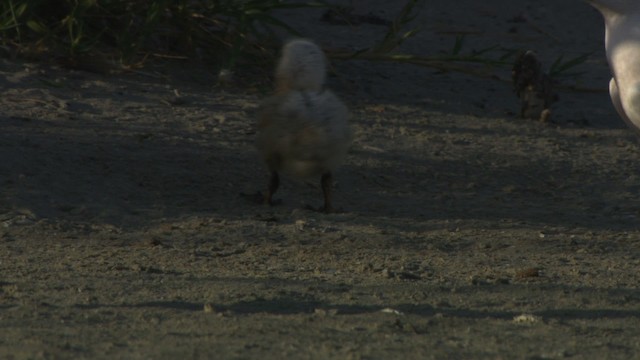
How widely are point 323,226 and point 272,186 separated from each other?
0.38m

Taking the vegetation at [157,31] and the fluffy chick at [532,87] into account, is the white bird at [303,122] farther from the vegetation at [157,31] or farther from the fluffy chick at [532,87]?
the fluffy chick at [532,87]

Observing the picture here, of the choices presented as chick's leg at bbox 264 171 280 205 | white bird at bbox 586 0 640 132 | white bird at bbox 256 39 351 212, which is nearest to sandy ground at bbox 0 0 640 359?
chick's leg at bbox 264 171 280 205

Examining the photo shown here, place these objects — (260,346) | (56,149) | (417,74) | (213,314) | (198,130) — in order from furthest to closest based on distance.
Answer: (417,74)
(198,130)
(56,149)
(213,314)
(260,346)

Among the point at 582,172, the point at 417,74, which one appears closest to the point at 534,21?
the point at 417,74

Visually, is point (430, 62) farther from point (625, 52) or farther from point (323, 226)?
point (323, 226)

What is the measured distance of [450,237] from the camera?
18.0ft

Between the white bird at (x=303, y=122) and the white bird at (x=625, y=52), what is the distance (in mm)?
1168

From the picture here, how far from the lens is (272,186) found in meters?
5.79

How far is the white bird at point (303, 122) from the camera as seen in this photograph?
5.50 metres

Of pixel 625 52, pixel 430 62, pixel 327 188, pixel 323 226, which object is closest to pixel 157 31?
pixel 430 62

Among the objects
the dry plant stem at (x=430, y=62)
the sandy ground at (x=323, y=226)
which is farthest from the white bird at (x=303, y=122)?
the dry plant stem at (x=430, y=62)

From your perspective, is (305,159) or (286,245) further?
(305,159)

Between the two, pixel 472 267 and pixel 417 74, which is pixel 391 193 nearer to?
pixel 472 267

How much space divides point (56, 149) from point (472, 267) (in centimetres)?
208
